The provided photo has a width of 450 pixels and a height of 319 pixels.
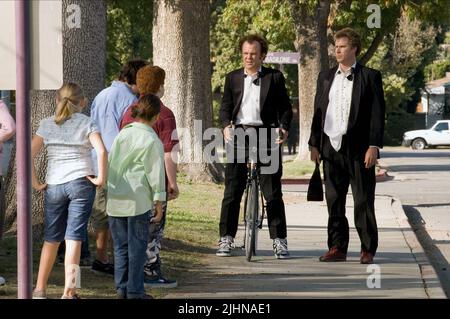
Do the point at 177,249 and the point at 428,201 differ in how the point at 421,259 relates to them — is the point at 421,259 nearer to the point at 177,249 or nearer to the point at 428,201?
the point at 177,249

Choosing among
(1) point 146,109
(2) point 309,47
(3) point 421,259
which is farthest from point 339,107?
(2) point 309,47

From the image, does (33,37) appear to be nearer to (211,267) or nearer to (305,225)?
(211,267)

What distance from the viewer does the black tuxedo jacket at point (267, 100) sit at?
11703 mm

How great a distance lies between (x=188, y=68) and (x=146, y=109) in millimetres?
13286

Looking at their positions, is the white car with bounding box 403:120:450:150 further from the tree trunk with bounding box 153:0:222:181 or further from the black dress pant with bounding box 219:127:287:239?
the black dress pant with bounding box 219:127:287:239

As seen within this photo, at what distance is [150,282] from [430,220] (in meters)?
8.29

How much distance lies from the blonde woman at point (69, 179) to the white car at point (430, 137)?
5288 centimetres

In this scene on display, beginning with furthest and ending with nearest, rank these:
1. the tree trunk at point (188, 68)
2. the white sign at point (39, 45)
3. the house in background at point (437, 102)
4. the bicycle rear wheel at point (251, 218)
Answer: the house in background at point (437, 102) < the tree trunk at point (188, 68) < the bicycle rear wheel at point (251, 218) < the white sign at point (39, 45)

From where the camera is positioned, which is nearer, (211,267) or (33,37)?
(33,37)

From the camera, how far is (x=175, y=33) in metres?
21.7

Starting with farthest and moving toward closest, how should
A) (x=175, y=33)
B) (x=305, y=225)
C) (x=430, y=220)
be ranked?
(x=175, y=33)
(x=430, y=220)
(x=305, y=225)

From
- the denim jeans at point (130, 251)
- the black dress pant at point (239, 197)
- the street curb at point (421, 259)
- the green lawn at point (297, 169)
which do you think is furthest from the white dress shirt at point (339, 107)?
the green lawn at point (297, 169)

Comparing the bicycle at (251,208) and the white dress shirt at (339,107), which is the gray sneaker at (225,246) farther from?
the white dress shirt at (339,107)

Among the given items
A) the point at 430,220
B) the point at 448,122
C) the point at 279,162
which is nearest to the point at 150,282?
the point at 279,162
